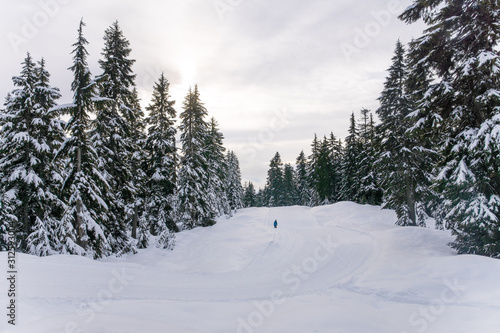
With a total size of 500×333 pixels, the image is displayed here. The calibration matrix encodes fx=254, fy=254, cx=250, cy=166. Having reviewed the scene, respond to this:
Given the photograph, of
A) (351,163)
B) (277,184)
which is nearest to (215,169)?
(351,163)

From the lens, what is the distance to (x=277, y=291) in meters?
11.4

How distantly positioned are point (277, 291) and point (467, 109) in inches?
470

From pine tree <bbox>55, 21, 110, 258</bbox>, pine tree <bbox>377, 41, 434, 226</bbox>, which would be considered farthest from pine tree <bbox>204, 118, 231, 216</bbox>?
pine tree <bbox>377, 41, 434, 226</bbox>

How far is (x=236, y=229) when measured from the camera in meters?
26.4

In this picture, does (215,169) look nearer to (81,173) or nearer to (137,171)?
(137,171)

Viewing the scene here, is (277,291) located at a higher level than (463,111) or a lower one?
lower

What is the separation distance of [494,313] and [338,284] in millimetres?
5543

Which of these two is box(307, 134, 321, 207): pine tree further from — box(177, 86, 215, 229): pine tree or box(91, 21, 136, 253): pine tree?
box(91, 21, 136, 253): pine tree

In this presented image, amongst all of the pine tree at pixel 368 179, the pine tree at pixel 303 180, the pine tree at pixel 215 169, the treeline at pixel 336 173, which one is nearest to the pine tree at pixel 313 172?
the treeline at pixel 336 173

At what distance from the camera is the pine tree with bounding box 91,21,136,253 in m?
17.6

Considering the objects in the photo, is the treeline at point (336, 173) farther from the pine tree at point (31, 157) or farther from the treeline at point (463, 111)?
the pine tree at point (31, 157)

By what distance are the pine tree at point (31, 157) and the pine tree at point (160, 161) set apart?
6904 mm

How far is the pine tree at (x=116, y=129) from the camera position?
17562 millimetres

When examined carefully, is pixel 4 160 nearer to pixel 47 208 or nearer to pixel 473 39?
pixel 47 208
